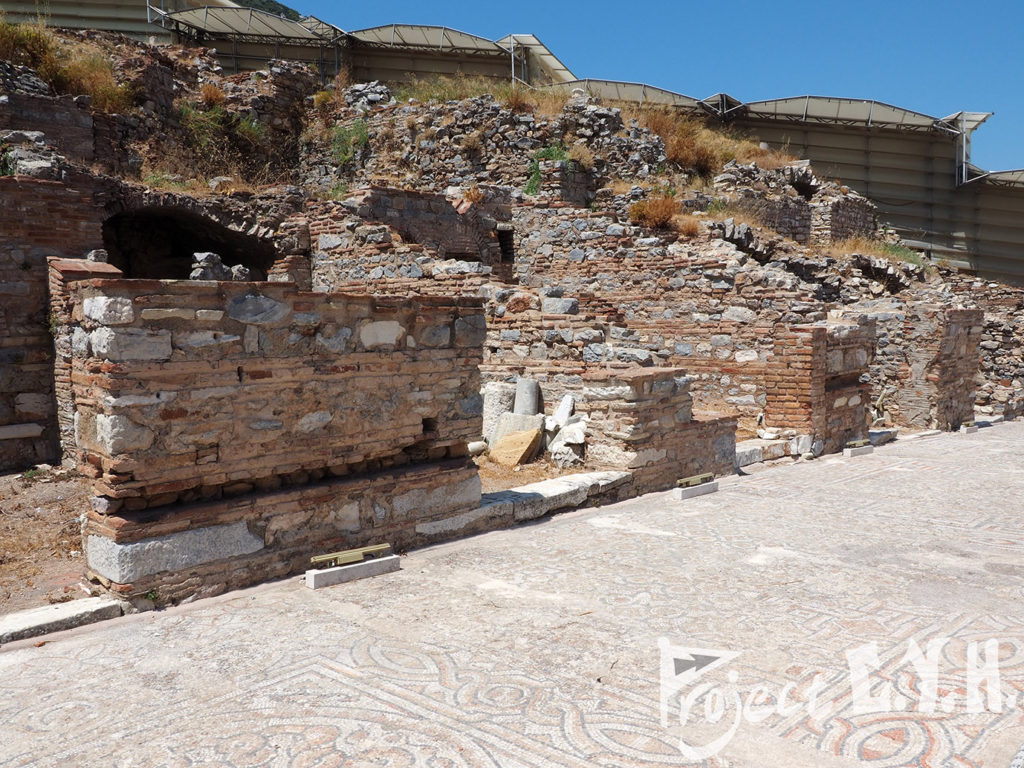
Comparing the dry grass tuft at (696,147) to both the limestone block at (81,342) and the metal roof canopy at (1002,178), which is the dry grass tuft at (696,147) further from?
the limestone block at (81,342)

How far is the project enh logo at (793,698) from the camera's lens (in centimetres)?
276

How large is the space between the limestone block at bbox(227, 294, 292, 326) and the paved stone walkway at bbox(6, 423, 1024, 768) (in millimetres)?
1524

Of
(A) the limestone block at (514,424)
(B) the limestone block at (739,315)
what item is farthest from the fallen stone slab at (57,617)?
(B) the limestone block at (739,315)

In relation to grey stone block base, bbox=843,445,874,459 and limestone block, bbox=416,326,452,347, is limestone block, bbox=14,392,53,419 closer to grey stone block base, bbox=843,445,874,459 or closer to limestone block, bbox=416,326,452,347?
limestone block, bbox=416,326,452,347

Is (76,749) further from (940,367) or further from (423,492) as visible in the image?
(940,367)

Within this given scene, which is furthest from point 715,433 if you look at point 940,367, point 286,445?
point 940,367

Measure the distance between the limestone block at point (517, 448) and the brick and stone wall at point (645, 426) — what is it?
588 mm

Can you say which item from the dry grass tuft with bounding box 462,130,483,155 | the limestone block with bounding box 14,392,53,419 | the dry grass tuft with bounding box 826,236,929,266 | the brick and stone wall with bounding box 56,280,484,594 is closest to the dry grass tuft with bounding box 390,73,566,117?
the dry grass tuft with bounding box 462,130,483,155

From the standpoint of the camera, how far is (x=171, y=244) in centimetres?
1510

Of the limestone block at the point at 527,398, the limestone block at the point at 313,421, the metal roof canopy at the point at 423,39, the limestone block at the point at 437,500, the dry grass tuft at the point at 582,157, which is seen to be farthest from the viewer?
the metal roof canopy at the point at 423,39

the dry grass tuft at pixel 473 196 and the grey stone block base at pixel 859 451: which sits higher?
the dry grass tuft at pixel 473 196

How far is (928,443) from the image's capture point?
10.8m

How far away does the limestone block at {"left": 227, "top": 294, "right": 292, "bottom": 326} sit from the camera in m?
4.09

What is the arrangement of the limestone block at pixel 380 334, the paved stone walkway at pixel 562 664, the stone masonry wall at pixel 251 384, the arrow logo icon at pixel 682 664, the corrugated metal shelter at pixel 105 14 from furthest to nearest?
the corrugated metal shelter at pixel 105 14, the limestone block at pixel 380 334, the stone masonry wall at pixel 251 384, the arrow logo icon at pixel 682 664, the paved stone walkway at pixel 562 664
